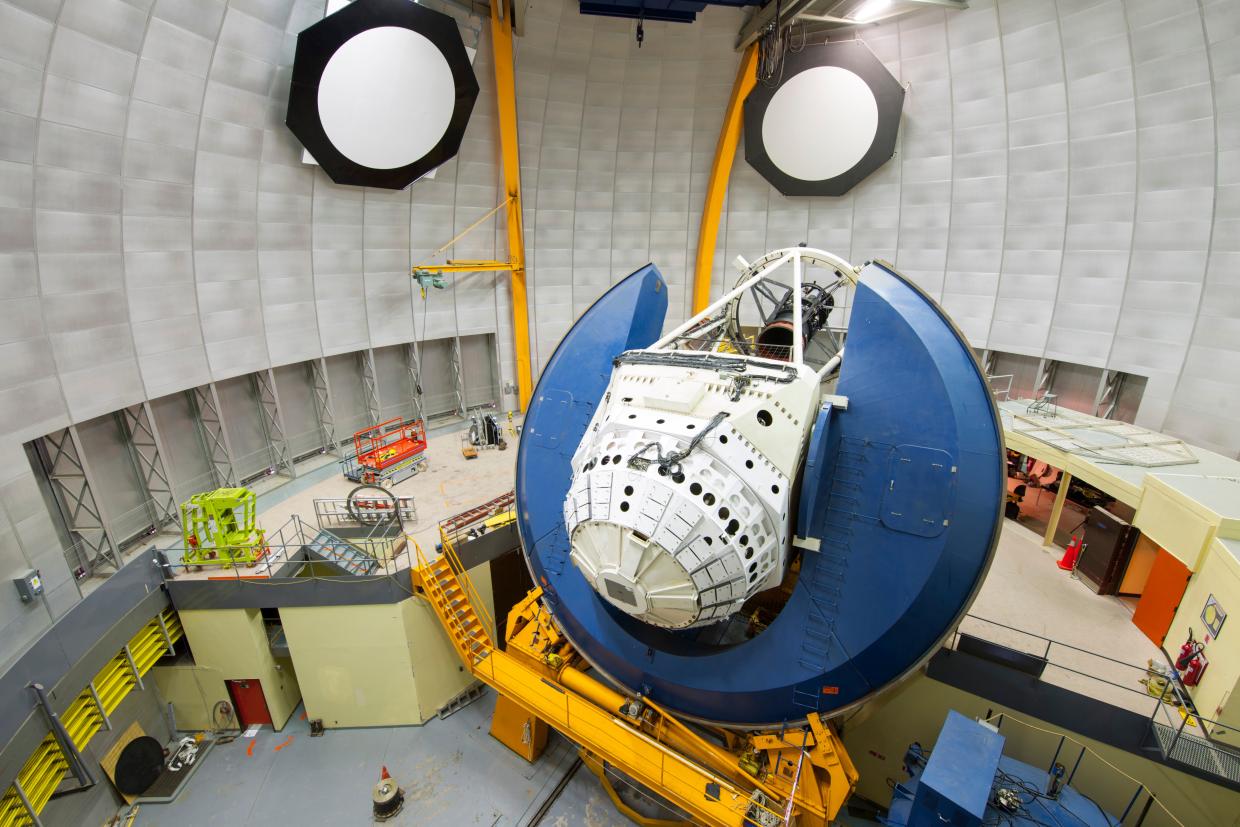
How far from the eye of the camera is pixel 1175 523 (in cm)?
825

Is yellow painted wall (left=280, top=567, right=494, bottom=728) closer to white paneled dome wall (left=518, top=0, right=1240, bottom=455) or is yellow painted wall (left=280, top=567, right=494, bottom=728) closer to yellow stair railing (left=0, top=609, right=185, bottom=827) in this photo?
yellow stair railing (left=0, top=609, right=185, bottom=827)

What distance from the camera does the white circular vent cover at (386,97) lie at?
11719 millimetres

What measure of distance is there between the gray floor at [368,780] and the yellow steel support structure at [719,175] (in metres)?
14.2

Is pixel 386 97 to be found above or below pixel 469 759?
above

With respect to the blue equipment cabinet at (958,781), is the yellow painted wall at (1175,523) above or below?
above

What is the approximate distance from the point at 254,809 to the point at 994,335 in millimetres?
20489

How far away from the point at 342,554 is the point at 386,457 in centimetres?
354

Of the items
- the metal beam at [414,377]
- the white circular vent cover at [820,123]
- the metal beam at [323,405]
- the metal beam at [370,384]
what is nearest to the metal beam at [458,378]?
the metal beam at [414,377]

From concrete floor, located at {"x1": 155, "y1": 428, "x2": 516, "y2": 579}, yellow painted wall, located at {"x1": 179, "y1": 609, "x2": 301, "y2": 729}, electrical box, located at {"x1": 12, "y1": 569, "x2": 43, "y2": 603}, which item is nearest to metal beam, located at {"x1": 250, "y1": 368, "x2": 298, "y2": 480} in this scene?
concrete floor, located at {"x1": 155, "y1": 428, "x2": 516, "y2": 579}

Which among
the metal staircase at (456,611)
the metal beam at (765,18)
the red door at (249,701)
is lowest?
the red door at (249,701)

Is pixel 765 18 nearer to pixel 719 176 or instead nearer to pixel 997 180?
pixel 719 176

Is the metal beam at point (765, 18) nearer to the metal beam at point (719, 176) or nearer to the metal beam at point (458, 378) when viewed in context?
the metal beam at point (719, 176)

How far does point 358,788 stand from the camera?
935 centimetres

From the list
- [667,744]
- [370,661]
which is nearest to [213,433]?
[370,661]
